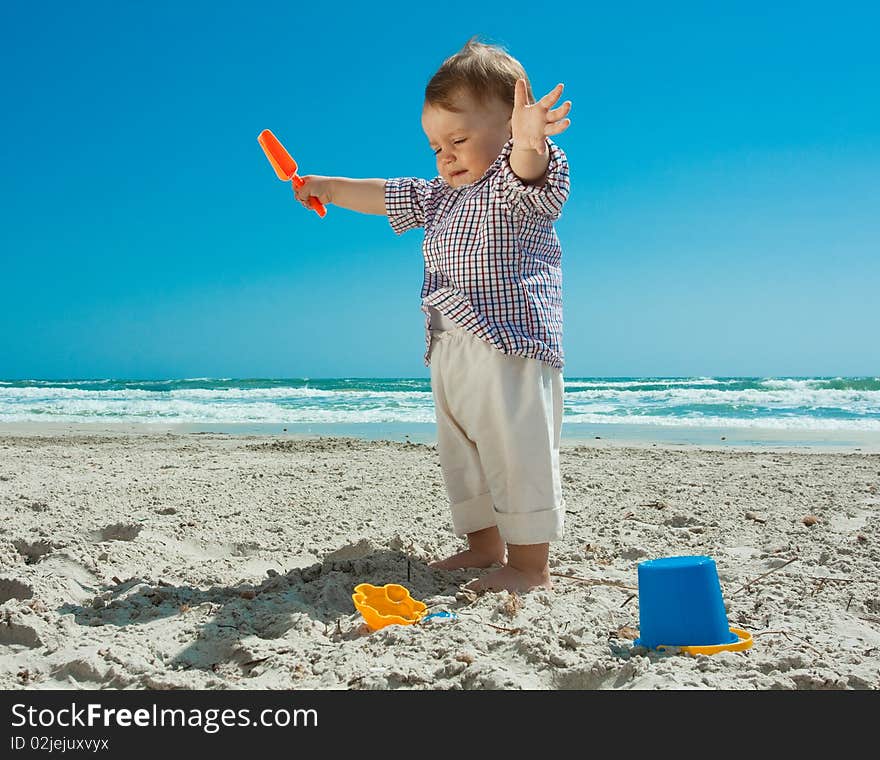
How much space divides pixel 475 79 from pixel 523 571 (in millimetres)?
1443

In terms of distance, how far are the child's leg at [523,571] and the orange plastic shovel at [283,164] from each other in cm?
142

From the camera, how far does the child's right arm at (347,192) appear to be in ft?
9.09

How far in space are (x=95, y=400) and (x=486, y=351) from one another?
57.0 ft

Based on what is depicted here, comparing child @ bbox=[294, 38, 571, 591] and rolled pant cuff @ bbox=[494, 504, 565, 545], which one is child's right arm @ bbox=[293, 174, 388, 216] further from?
rolled pant cuff @ bbox=[494, 504, 565, 545]

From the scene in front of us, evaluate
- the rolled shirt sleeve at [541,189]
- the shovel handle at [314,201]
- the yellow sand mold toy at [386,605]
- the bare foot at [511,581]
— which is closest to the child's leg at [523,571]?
the bare foot at [511,581]

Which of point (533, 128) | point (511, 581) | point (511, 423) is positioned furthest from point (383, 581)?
point (533, 128)

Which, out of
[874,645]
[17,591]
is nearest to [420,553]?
[17,591]

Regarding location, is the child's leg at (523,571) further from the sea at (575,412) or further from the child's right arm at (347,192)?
the sea at (575,412)

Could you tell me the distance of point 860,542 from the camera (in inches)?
114

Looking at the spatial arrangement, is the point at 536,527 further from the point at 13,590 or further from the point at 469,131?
the point at 13,590

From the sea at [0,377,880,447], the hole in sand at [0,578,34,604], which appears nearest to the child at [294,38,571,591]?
the hole in sand at [0,578,34,604]

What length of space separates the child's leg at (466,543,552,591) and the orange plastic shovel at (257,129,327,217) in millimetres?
1420

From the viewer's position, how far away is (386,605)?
2072 millimetres

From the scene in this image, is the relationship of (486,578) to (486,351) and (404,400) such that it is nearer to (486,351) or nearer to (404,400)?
(486,351)
